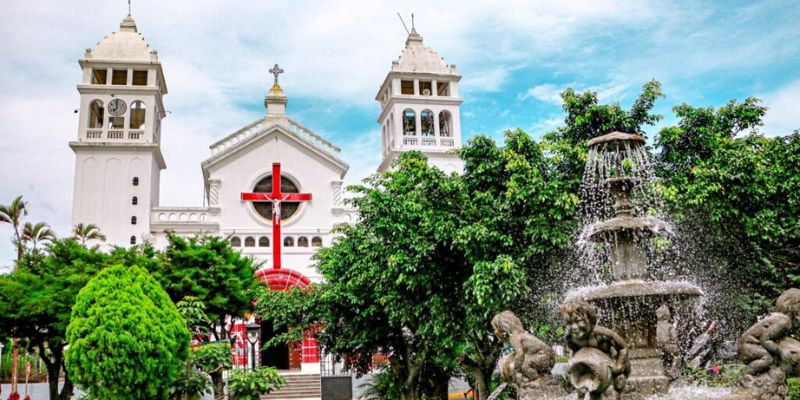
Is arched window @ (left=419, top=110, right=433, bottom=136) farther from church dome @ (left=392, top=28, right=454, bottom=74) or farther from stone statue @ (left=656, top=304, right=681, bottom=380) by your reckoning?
stone statue @ (left=656, top=304, right=681, bottom=380)

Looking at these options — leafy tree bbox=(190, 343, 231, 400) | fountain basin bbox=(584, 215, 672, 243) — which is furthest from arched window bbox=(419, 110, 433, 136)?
fountain basin bbox=(584, 215, 672, 243)

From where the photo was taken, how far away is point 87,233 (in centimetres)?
3008

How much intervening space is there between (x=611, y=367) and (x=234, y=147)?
28397 millimetres

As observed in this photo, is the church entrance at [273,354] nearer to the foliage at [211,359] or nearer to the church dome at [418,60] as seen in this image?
the church dome at [418,60]

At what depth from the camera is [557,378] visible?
7.80 meters

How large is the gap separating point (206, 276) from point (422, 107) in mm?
18007

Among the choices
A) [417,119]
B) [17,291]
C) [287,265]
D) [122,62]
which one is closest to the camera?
[17,291]

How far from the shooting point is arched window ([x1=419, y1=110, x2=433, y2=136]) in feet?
121

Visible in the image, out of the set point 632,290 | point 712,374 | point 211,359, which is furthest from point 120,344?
point 712,374

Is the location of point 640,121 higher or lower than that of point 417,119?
lower

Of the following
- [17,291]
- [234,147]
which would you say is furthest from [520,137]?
[234,147]

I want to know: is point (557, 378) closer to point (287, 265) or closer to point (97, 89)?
point (287, 265)

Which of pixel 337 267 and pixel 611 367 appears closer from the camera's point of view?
pixel 611 367

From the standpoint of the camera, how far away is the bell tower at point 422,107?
3534cm
